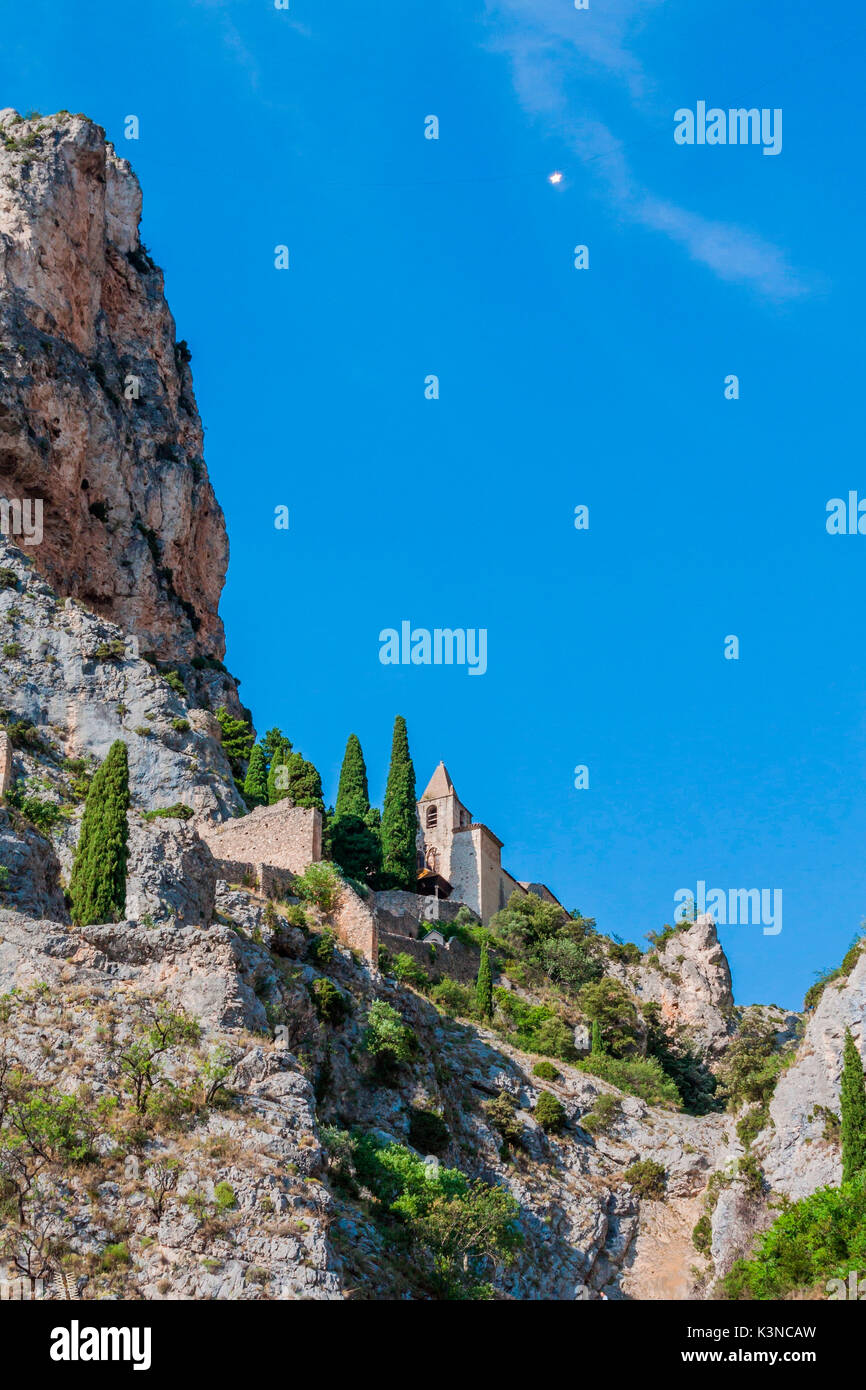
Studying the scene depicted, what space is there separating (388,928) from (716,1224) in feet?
65.1

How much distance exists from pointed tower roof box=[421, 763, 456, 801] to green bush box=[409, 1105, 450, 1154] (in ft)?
146

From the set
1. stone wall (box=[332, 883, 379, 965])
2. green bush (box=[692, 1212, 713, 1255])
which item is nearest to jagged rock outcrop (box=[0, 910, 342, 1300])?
stone wall (box=[332, 883, 379, 965])

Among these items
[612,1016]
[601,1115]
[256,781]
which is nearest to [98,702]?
[256,781]

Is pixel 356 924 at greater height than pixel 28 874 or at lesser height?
greater

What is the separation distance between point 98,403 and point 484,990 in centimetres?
3464

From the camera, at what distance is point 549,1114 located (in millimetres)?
43469

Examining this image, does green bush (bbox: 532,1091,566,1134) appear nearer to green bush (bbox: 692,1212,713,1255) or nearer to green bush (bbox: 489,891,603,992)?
green bush (bbox: 692,1212,713,1255)

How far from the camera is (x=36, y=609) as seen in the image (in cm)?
5081

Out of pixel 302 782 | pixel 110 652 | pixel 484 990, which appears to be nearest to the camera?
pixel 110 652

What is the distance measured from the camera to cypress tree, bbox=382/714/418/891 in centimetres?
6488

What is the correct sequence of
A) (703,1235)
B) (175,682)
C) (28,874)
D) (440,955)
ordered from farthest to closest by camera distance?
1. (175,682)
2. (440,955)
3. (703,1235)
4. (28,874)

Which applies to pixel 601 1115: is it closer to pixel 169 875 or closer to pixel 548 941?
pixel 548 941
